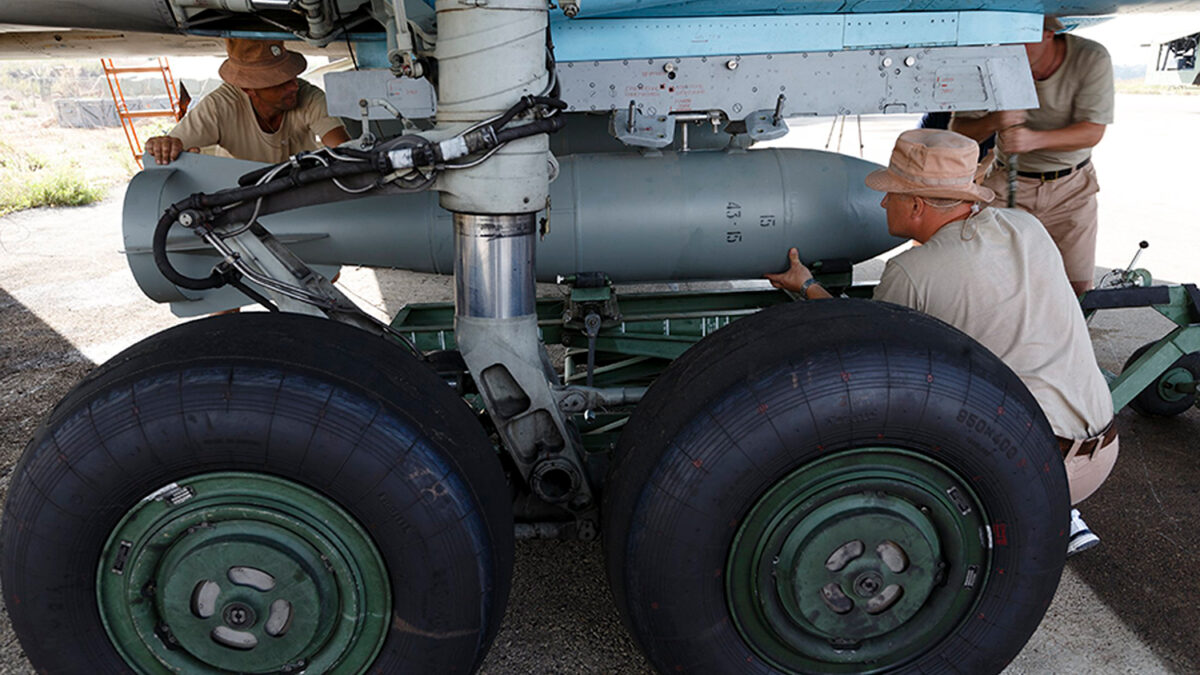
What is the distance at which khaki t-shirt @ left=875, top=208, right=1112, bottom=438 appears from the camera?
1.65 m

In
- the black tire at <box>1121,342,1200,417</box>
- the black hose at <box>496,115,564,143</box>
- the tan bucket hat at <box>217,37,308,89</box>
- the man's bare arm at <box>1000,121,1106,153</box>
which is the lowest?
the black tire at <box>1121,342,1200,417</box>

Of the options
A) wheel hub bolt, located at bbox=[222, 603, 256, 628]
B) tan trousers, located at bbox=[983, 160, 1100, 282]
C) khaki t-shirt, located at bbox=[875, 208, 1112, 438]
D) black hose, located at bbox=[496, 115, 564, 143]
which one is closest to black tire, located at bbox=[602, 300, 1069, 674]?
khaki t-shirt, located at bbox=[875, 208, 1112, 438]

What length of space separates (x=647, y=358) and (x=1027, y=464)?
1.66 metres

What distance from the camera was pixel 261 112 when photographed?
3.13 meters

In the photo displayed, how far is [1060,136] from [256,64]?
296 cm

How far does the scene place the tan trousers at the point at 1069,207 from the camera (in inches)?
118

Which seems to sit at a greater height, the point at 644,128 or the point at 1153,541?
the point at 644,128

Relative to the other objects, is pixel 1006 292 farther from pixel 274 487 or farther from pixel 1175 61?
pixel 1175 61

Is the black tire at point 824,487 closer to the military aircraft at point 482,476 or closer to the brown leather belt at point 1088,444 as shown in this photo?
the military aircraft at point 482,476

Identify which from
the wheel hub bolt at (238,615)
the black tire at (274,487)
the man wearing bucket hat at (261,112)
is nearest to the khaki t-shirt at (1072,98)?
the black tire at (274,487)

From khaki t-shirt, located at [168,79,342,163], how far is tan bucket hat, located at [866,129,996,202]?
2189 mm

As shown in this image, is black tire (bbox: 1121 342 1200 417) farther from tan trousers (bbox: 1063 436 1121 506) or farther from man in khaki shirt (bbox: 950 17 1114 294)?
tan trousers (bbox: 1063 436 1121 506)

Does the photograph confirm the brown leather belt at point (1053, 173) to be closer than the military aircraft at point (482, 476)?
No

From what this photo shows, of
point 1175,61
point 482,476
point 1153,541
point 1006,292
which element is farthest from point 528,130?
point 1175,61
